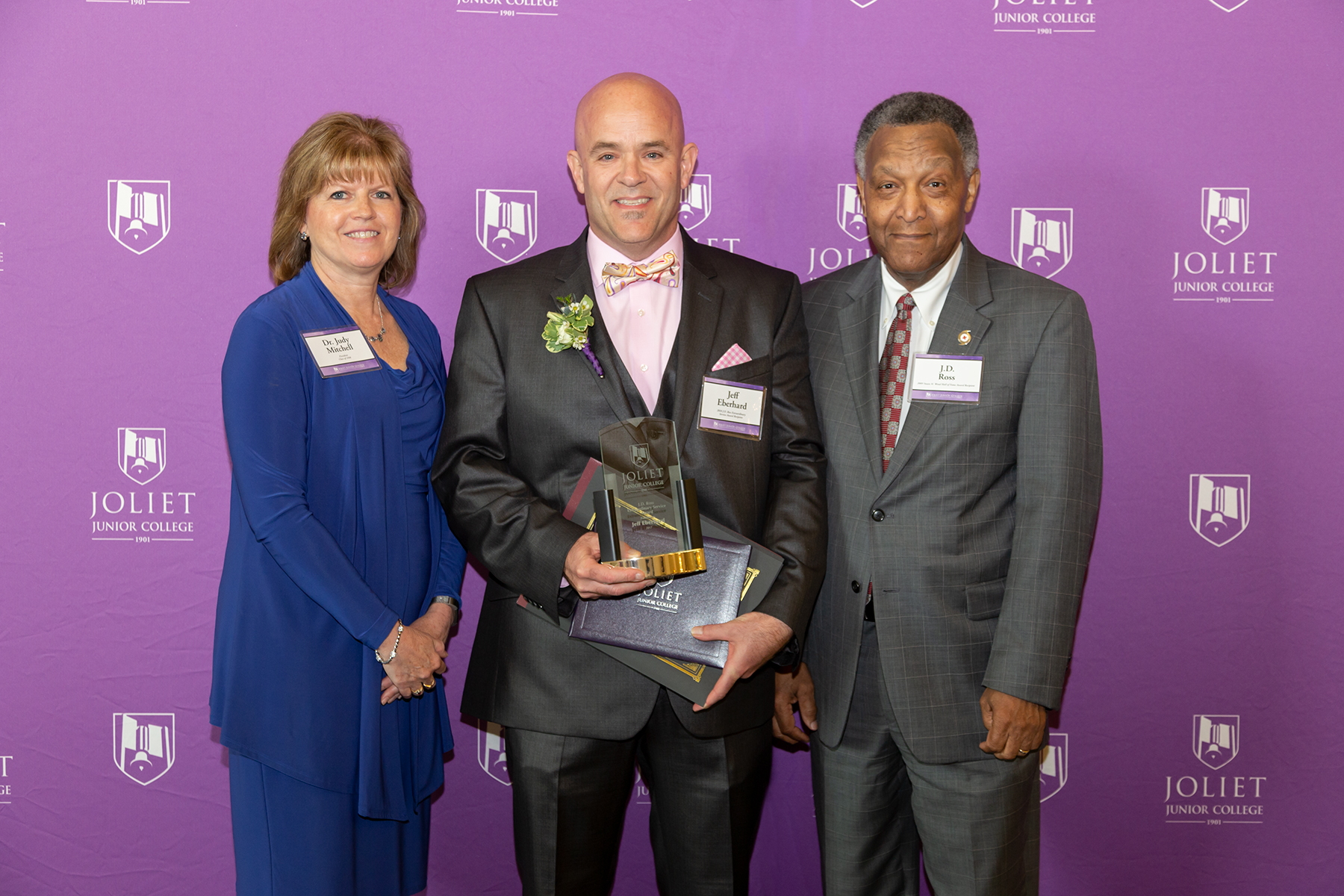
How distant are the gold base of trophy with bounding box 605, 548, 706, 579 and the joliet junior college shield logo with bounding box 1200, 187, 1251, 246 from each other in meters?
2.24

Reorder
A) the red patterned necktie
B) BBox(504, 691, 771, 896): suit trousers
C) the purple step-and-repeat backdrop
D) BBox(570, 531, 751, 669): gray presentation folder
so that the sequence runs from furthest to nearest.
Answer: the purple step-and-repeat backdrop
the red patterned necktie
BBox(504, 691, 771, 896): suit trousers
BBox(570, 531, 751, 669): gray presentation folder

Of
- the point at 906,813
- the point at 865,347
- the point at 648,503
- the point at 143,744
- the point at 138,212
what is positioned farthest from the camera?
the point at 143,744

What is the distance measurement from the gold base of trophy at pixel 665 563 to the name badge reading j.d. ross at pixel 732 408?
0.35 meters

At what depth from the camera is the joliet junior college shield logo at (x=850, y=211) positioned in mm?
3031

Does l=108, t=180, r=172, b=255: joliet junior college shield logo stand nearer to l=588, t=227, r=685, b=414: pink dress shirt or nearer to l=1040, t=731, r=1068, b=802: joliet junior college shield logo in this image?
l=588, t=227, r=685, b=414: pink dress shirt

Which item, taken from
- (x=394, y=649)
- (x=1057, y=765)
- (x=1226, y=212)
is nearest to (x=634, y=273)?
(x=394, y=649)

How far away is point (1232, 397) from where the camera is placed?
9.89ft

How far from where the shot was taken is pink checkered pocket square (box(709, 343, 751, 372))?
7.17 feet

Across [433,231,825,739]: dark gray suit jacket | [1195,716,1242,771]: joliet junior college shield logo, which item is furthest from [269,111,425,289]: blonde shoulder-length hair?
[1195,716,1242,771]: joliet junior college shield logo

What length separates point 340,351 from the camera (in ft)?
7.40

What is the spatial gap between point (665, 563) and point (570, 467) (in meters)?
0.38


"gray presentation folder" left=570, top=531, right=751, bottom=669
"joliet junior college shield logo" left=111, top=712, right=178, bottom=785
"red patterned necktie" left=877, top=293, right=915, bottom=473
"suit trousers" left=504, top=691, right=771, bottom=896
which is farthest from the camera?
"joliet junior college shield logo" left=111, top=712, right=178, bottom=785

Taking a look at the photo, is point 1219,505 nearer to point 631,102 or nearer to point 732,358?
point 732,358

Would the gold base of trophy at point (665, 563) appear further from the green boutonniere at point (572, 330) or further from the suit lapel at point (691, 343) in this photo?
the green boutonniere at point (572, 330)
